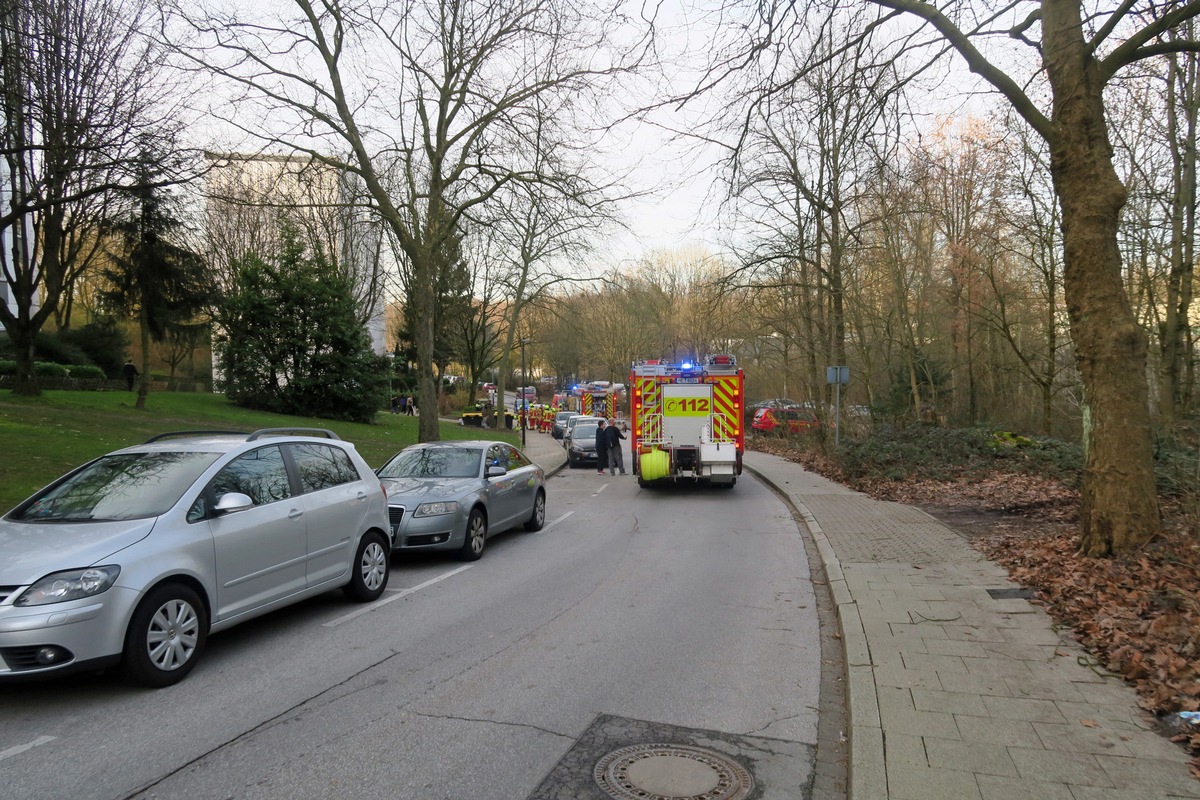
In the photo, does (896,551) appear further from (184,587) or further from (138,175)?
(138,175)

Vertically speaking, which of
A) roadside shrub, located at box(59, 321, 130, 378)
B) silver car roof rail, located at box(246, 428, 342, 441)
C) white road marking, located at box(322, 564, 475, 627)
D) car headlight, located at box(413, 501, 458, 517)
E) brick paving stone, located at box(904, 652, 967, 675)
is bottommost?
white road marking, located at box(322, 564, 475, 627)

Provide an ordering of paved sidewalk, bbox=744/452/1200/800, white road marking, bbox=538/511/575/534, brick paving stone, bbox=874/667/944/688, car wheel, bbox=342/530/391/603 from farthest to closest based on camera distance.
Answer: white road marking, bbox=538/511/575/534, car wheel, bbox=342/530/391/603, brick paving stone, bbox=874/667/944/688, paved sidewalk, bbox=744/452/1200/800

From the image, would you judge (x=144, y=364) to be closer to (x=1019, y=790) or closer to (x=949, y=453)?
(x=949, y=453)

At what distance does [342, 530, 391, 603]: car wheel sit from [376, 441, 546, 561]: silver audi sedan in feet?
4.21

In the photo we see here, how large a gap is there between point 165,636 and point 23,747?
1.07m

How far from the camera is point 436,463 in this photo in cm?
1106

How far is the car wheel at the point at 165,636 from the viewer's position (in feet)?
16.2

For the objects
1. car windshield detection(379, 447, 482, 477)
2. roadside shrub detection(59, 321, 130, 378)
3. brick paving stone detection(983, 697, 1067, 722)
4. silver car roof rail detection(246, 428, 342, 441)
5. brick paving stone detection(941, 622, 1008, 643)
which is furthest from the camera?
roadside shrub detection(59, 321, 130, 378)

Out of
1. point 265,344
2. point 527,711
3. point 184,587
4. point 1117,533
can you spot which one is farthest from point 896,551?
point 265,344

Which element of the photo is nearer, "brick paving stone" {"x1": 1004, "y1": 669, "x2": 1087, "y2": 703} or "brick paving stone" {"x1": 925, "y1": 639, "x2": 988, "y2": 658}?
"brick paving stone" {"x1": 1004, "y1": 669, "x2": 1087, "y2": 703}

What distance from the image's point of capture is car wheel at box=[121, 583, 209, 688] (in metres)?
4.95

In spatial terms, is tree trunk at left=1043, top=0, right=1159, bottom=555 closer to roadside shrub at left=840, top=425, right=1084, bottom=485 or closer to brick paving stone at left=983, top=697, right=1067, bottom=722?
brick paving stone at left=983, top=697, right=1067, bottom=722

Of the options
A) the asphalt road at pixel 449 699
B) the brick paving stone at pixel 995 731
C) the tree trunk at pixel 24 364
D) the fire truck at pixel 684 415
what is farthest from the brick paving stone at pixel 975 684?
the tree trunk at pixel 24 364

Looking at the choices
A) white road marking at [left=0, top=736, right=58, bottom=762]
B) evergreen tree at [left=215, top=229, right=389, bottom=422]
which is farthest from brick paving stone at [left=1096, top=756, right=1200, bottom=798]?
evergreen tree at [left=215, top=229, right=389, bottom=422]
